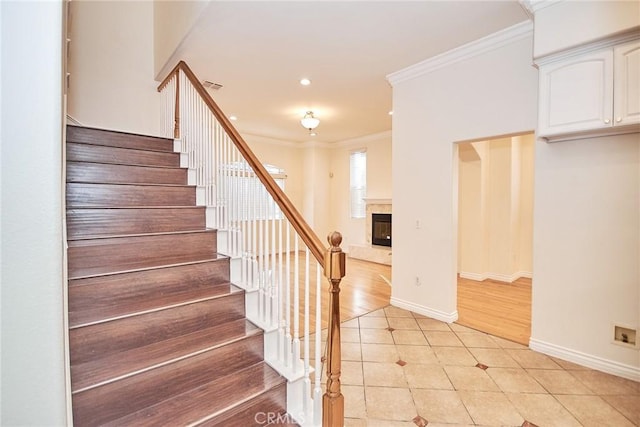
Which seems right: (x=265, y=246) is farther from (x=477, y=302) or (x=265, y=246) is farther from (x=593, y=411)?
(x=477, y=302)

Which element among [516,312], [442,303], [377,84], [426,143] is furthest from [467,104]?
[516,312]

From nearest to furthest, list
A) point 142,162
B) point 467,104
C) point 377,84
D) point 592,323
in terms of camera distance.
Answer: point 592,323, point 142,162, point 467,104, point 377,84

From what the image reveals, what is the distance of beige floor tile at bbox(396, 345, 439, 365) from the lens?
2.43 m

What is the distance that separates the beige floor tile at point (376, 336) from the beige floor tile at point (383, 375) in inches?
15.0

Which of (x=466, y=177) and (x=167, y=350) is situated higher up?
(x=466, y=177)

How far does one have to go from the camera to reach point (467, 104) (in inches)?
119

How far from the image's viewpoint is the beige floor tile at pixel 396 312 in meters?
3.41

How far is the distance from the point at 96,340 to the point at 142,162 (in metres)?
1.75

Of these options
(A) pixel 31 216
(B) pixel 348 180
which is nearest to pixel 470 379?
(A) pixel 31 216

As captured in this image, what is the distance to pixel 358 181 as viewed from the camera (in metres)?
7.27

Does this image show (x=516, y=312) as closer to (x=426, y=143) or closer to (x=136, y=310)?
(x=426, y=143)

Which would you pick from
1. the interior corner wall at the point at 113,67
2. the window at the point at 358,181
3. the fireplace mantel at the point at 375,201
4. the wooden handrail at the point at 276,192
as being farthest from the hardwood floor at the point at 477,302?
the interior corner wall at the point at 113,67

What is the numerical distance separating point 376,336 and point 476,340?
3.11 ft

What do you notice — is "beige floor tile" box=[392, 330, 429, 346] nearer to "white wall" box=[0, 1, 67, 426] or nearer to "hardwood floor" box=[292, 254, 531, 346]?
"hardwood floor" box=[292, 254, 531, 346]
